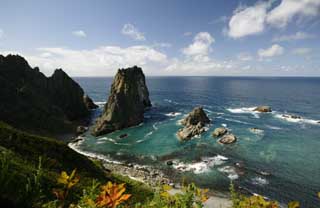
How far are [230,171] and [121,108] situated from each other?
48547 mm

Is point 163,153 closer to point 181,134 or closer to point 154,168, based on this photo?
point 154,168

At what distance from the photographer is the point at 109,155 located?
56469 mm

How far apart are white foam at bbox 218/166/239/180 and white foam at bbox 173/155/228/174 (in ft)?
7.87

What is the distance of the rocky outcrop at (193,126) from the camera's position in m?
68.4

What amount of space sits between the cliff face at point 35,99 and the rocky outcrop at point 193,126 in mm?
42828

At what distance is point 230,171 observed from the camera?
46969 mm

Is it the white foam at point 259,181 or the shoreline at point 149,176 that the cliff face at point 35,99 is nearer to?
the shoreline at point 149,176

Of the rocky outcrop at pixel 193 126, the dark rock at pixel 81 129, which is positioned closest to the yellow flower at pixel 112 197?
the rocky outcrop at pixel 193 126

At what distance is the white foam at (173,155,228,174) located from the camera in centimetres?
4812

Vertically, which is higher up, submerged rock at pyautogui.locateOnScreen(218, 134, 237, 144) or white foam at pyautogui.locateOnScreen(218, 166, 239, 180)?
submerged rock at pyautogui.locateOnScreen(218, 134, 237, 144)

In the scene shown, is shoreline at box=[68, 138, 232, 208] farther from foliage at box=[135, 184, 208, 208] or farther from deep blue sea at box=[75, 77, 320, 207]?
foliage at box=[135, 184, 208, 208]

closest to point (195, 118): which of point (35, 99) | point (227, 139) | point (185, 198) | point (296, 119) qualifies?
point (227, 139)

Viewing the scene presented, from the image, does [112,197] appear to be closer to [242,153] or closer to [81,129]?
[242,153]

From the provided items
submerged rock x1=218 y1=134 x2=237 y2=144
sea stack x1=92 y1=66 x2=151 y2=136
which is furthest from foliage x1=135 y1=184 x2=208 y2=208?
sea stack x1=92 y1=66 x2=151 y2=136
